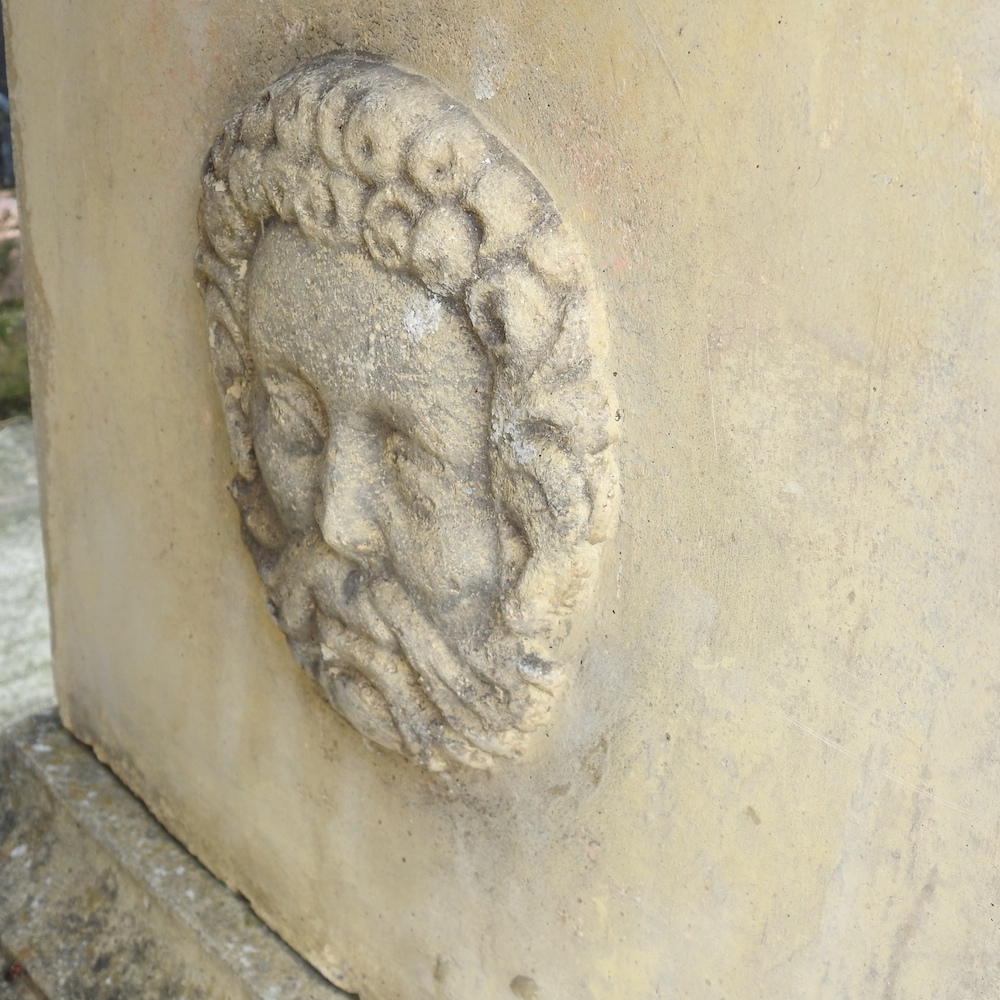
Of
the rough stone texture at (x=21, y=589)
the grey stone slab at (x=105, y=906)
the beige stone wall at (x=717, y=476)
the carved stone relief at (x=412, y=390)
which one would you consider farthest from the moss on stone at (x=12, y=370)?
the carved stone relief at (x=412, y=390)

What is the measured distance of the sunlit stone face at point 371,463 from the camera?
3.45ft

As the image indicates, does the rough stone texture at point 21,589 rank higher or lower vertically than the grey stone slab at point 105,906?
lower

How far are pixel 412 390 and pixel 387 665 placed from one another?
12.3 inches

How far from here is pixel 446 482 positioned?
109 centimetres

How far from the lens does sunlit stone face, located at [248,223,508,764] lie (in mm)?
1053

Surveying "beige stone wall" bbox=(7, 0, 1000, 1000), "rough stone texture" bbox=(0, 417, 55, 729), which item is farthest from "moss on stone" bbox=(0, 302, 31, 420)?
"beige stone wall" bbox=(7, 0, 1000, 1000)

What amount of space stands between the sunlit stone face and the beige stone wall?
0.13 meters

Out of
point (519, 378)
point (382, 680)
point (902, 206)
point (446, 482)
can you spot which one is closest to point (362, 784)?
point (382, 680)

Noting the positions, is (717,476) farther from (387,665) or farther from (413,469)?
(387,665)

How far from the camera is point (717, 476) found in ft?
3.18

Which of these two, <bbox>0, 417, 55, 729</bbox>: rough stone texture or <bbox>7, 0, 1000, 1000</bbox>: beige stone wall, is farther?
<bbox>0, 417, 55, 729</bbox>: rough stone texture

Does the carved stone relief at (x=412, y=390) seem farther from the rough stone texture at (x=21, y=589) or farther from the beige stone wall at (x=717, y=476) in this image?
the rough stone texture at (x=21, y=589)

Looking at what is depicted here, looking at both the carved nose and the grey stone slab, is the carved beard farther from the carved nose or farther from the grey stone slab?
the grey stone slab

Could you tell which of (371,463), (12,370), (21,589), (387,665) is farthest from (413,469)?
(12,370)
